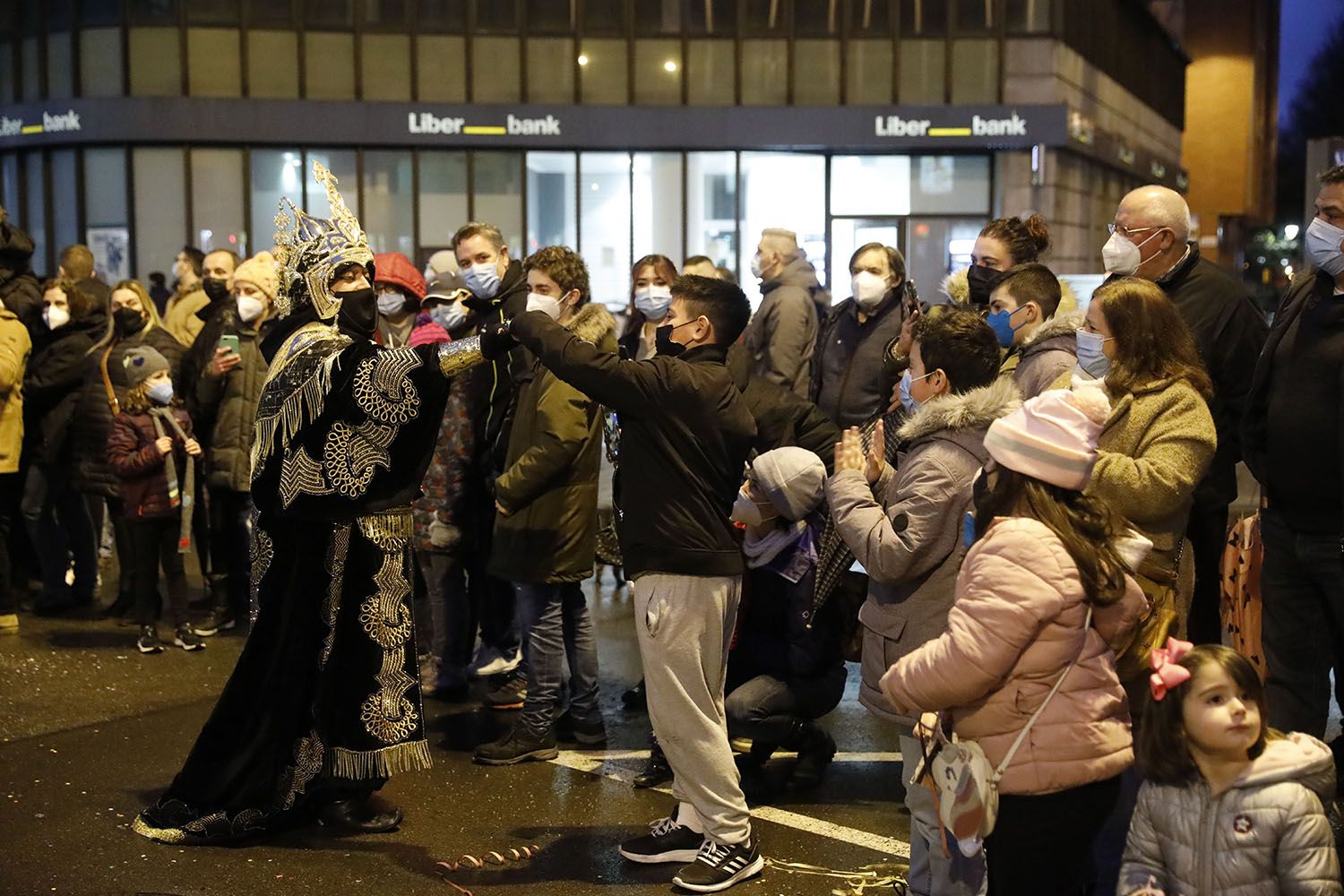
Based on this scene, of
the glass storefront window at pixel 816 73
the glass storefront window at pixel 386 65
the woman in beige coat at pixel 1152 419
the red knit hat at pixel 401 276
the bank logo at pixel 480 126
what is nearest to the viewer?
the woman in beige coat at pixel 1152 419

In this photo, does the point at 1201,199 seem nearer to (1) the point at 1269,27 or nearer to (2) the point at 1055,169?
(1) the point at 1269,27

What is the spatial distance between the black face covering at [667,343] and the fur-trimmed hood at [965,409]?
1.01m

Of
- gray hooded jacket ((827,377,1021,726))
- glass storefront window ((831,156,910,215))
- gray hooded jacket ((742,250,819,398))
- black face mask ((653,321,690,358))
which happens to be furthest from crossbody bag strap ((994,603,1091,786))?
glass storefront window ((831,156,910,215))

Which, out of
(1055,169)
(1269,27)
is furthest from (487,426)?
(1269,27)

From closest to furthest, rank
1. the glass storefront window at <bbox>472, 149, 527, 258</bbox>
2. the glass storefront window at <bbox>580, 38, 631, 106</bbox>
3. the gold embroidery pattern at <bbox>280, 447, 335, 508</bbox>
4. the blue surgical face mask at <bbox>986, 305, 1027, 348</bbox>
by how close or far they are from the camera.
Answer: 1. the gold embroidery pattern at <bbox>280, 447, 335, 508</bbox>
2. the blue surgical face mask at <bbox>986, 305, 1027, 348</bbox>
3. the glass storefront window at <bbox>580, 38, 631, 106</bbox>
4. the glass storefront window at <bbox>472, 149, 527, 258</bbox>

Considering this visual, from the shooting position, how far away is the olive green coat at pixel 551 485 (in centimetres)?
690

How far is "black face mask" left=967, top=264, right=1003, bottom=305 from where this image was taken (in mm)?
6930

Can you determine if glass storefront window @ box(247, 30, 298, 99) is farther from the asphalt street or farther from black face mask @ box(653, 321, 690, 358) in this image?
black face mask @ box(653, 321, 690, 358)

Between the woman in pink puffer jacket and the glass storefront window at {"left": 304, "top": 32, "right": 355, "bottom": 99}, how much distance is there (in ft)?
83.7

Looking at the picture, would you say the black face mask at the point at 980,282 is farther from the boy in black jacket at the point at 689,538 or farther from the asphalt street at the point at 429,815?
the asphalt street at the point at 429,815

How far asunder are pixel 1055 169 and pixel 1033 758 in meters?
27.1

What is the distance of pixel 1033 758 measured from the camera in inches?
152

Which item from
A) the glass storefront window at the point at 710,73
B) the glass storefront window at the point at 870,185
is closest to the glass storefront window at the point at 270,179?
the glass storefront window at the point at 710,73

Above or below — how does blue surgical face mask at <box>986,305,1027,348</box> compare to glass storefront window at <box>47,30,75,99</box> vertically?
below
